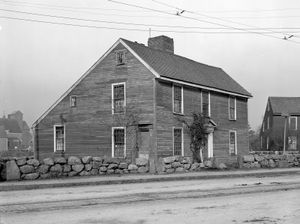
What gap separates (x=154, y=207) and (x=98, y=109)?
19.2 m

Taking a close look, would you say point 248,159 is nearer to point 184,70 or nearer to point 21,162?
point 184,70

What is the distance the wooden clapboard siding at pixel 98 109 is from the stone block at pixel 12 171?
974 cm

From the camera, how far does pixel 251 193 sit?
1459 centimetres

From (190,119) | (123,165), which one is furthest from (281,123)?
(123,165)

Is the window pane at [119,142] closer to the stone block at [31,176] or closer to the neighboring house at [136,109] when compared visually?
the neighboring house at [136,109]

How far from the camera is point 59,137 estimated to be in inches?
1253

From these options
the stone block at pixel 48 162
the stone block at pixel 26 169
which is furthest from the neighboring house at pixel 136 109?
the stone block at pixel 26 169

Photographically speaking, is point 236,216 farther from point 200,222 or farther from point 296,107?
point 296,107

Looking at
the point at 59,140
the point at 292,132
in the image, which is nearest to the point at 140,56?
the point at 59,140

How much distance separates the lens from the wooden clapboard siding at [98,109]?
27953mm

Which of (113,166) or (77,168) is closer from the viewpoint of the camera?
(77,168)

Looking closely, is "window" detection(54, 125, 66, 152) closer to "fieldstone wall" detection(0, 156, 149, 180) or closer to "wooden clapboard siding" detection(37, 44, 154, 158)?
"wooden clapboard siding" detection(37, 44, 154, 158)

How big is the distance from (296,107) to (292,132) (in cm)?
435

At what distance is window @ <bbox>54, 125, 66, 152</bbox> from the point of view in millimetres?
31619
